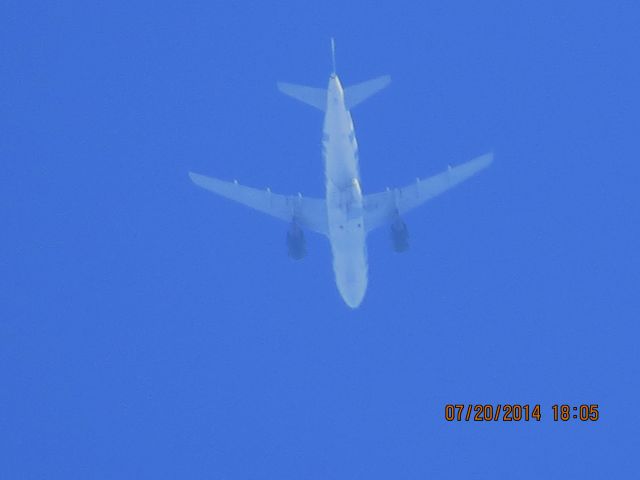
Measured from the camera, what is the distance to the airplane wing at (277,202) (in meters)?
61.1

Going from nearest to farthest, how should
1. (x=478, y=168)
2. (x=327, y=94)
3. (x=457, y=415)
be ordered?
1. (x=327, y=94)
2. (x=478, y=168)
3. (x=457, y=415)

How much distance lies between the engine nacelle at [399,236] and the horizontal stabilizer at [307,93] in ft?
25.5

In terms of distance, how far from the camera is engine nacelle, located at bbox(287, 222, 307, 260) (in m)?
→ 60.9

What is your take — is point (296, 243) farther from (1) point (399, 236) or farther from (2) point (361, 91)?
(2) point (361, 91)

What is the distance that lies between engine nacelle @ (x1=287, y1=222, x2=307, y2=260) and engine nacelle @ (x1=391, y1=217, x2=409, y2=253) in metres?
4.42

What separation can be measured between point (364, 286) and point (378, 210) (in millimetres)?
3817

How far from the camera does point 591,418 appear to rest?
Result: 70.1 m

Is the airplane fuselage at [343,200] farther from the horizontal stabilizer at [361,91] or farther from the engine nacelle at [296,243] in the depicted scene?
the engine nacelle at [296,243]

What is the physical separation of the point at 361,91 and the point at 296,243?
31.3 feet

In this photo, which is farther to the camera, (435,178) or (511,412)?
(511,412)

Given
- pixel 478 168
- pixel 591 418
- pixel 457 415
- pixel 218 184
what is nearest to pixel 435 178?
pixel 478 168

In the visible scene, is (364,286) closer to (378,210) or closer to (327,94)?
(378,210)

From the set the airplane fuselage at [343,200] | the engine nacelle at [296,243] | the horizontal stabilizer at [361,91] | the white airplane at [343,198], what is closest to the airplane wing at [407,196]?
the white airplane at [343,198]

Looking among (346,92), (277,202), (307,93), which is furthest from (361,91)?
(277,202)
